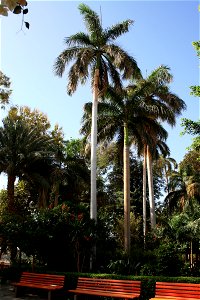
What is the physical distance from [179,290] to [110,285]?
2.52 meters

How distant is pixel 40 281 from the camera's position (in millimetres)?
13594

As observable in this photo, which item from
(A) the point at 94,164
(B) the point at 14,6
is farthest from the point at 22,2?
(A) the point at 94,164

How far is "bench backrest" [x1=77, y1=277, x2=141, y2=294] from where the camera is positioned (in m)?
11.6

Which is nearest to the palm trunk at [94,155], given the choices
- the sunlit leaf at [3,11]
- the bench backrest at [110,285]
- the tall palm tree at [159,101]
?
the tall palm tree at [159,101]

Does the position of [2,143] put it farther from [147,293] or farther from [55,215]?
[147,293]

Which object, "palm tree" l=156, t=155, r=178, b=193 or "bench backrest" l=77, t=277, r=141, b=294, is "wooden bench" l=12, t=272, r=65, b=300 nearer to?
"bench backrest" l=77, t=277, r=141, b=294

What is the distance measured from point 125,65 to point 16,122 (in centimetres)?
860

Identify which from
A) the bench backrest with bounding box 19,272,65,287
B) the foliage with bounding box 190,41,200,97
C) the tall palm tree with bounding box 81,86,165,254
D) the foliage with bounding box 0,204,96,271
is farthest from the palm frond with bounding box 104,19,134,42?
the bench backrest with bounding box 19,272,65,287

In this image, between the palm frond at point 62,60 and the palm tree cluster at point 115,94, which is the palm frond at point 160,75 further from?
the palm frond at point 62,60

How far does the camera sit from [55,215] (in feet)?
57.4

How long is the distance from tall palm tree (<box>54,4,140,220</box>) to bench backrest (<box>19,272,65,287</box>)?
10234mm

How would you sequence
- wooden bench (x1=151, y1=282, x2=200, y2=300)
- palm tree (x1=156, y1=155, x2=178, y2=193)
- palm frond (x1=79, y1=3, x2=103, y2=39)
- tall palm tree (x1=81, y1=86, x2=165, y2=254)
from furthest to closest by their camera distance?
palm tree (x1=156, y1=155, x2=178, y2=193), tall palm tree (x1=81, y1=86, x2=165, y2=254), palm frond (x1=79, y1=3, x2=103, y2=39), wooden bench (x1=151, y1=282, x2=200, y2=300)

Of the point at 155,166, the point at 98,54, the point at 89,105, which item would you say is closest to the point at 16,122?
the point at 89,105

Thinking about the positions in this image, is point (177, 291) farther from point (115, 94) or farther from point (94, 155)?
point (115, 94)
